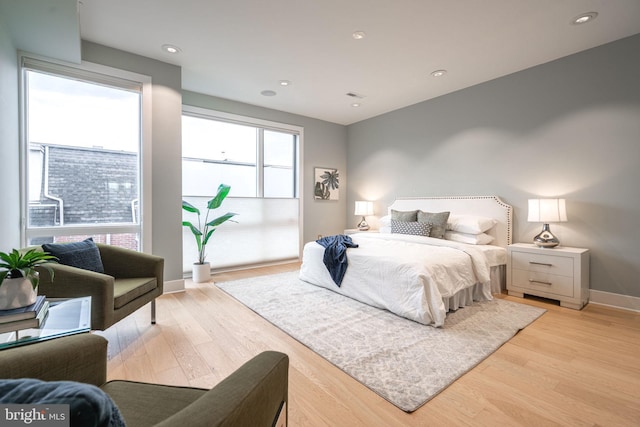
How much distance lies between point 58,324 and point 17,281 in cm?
26

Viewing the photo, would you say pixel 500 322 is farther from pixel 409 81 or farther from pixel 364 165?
pixel 364 165

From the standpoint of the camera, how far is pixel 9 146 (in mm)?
2510

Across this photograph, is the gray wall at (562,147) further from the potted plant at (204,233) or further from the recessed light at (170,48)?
the recessed light at (170,48)

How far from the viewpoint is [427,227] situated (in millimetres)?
3934

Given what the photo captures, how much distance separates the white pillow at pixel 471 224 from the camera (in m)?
3.77

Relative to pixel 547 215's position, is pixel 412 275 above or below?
below

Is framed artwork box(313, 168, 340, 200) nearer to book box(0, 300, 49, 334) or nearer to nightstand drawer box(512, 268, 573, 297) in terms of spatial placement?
nightstand drawer box(512, 268, 573, 297)

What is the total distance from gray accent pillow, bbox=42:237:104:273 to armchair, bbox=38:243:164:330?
16cm

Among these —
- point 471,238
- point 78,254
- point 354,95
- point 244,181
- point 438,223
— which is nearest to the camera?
point 78,254

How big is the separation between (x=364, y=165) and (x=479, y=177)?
2255mm

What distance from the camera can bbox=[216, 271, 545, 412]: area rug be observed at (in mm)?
1799

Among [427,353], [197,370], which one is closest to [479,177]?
[427,353]

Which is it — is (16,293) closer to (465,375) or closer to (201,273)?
(465,375)

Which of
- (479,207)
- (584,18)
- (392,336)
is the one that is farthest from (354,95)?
(392,336)
